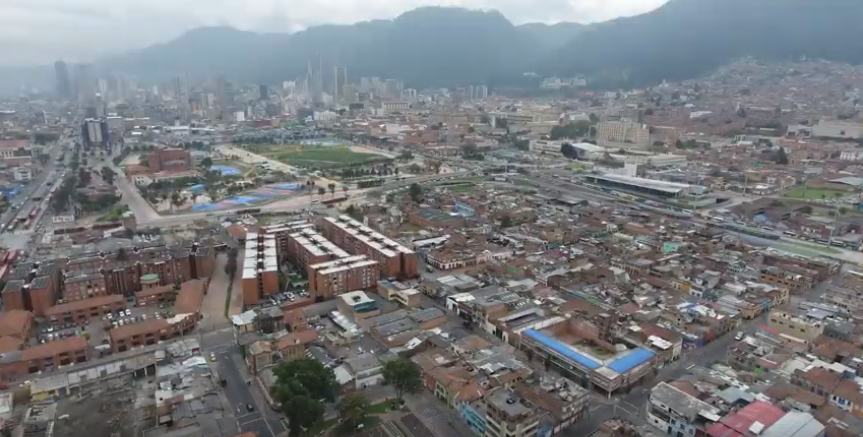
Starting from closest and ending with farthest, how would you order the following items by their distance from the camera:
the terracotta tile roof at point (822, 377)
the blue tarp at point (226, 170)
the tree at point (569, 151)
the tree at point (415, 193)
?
1. the terracotta tile roof at point (822, 377)
2. the tree at point (415, 193)
3. the blue tarp at point (226, 170)
4. the tree at point (569, 151)

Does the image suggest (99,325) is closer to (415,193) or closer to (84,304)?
(84,304)

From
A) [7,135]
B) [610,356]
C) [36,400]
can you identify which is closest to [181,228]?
[36,400]

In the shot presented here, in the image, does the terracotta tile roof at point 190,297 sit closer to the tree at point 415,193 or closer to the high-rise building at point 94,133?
the tree at point 415,193

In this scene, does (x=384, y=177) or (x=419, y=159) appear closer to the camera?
(x=384, y=177)

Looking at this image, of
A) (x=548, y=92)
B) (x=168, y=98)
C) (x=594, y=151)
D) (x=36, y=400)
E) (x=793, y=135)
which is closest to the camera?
(x=36, y=400)

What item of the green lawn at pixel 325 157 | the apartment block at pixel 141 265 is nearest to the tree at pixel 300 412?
the apartment block at pixel 141 265

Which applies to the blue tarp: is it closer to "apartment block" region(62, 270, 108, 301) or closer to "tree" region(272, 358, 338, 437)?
"apartment block" region(62, 270, 108, 301)

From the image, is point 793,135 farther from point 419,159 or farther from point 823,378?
point 823,378
